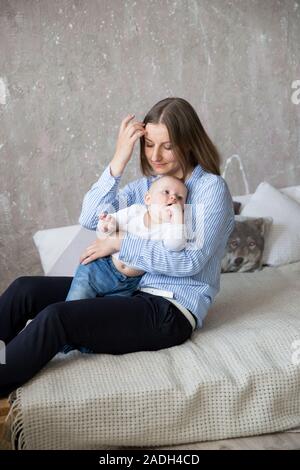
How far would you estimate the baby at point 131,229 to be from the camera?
204cm

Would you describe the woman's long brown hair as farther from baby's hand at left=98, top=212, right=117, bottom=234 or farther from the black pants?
the black pants

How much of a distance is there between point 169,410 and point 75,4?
6.79 feet

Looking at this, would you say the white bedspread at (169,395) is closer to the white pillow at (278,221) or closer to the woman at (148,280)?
the woman at (148,280)

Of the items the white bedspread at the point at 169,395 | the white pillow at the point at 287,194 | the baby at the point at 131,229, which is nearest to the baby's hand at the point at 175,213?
the baby at the point at 131,229

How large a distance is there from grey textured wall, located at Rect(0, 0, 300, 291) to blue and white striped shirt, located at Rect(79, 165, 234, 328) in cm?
115

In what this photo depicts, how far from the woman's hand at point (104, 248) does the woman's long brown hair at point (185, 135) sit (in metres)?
0.31

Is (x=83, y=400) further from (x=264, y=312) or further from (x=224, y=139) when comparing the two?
(x=224, y=139)

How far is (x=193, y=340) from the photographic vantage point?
2.13 m

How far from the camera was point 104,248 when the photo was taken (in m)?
2.09

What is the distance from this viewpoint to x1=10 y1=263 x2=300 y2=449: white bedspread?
5.85 feet

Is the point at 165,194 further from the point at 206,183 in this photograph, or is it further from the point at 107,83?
the point at 107,83

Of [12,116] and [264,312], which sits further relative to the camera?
[12,116]

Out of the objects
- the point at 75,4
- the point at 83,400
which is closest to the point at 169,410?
the point at 83,400

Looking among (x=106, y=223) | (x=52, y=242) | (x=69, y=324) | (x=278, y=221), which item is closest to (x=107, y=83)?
(x=52, y=242)
